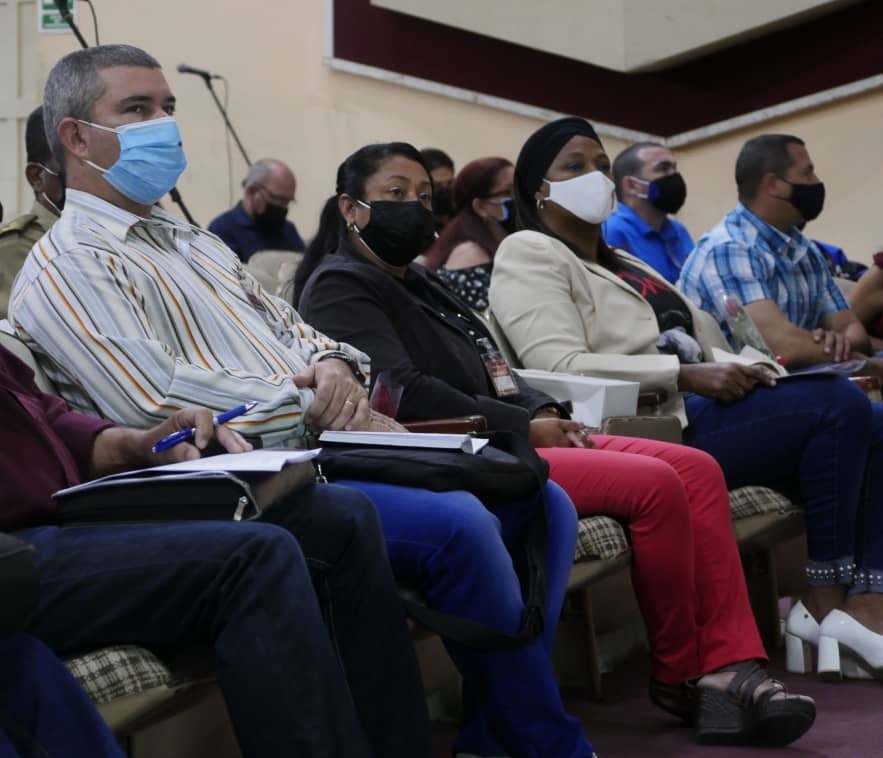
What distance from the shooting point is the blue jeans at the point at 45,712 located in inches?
60.1

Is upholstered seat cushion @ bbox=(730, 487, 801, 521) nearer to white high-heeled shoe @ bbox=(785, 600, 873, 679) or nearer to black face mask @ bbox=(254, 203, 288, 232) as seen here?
white high-heeled shoe @ bbox=(785, 600, 873, 679)

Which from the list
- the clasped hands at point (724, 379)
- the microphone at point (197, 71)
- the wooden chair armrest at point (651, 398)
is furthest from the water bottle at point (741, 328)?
the microphone at point (197, 71)

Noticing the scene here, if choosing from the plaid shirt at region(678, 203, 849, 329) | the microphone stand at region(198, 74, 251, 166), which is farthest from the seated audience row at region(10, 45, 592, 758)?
the microphone stand at region(198, 74, 251, 166)

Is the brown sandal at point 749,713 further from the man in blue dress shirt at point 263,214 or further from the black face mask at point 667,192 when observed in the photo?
the man in blue dress shirt at point 263,214

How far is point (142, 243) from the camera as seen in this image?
7.83 feet

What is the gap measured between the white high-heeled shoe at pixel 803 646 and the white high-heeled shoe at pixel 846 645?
0.02 m

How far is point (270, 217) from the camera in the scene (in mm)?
6086

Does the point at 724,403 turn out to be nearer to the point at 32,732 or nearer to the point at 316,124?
the point at 32,732

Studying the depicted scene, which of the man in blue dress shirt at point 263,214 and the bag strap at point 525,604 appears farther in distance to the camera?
the man in blue dress shirt at point 263,214

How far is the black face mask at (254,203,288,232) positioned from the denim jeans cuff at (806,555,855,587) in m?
3.53

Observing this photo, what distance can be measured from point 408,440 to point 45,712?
0.85 metres

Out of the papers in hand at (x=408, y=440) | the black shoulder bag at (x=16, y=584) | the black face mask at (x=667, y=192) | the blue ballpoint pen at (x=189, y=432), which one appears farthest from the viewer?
the black face mask at (x=667, y=192)

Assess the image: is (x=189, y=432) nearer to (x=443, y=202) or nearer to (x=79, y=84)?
(x=79, y=84)

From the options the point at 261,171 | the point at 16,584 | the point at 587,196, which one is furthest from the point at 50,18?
the point at 16,584
